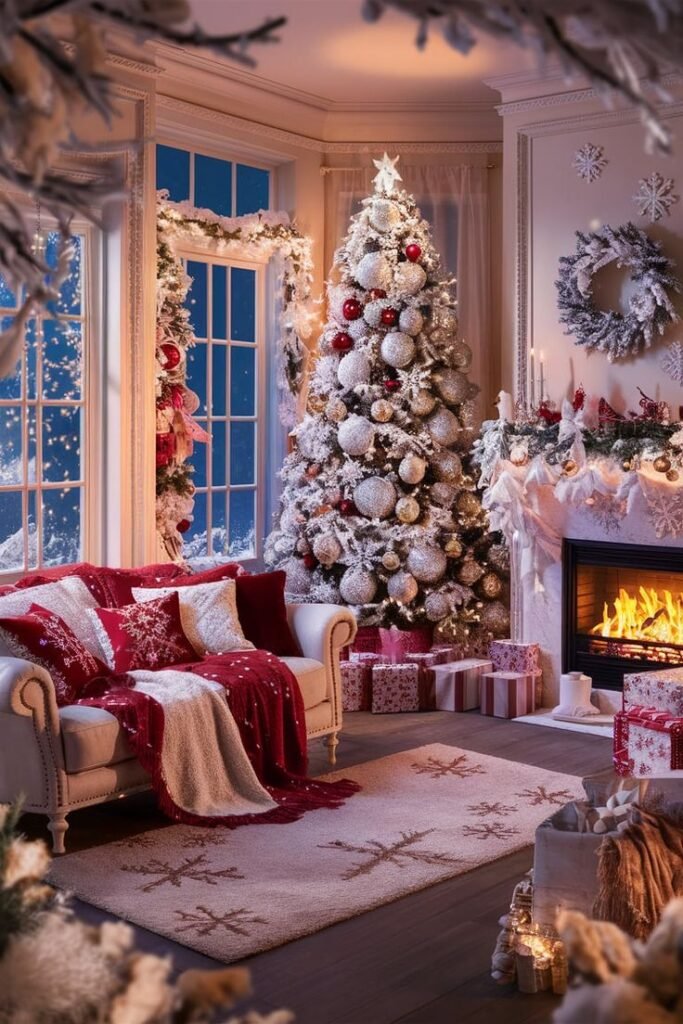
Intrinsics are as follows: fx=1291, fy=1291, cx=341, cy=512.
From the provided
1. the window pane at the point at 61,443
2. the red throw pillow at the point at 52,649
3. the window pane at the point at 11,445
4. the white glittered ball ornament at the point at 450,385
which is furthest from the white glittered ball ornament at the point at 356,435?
the red throw pillow at the point at 52,649

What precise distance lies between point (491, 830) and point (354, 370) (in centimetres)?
302

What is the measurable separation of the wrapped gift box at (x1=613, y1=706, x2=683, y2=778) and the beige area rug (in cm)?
27

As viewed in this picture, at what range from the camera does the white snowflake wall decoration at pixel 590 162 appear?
6.67 meters

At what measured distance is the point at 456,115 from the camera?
7570 mm

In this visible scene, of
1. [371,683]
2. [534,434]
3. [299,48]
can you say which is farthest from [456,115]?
[371,683]

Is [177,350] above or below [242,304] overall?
below

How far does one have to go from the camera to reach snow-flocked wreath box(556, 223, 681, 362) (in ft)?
20.9

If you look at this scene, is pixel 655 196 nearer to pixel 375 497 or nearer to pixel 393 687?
pixel 375 497

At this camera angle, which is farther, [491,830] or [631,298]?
[631,298]

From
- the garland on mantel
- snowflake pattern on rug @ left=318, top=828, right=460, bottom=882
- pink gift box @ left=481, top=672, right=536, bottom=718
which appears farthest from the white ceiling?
snowflake pattern on rug @ left=318, top=828, right=460, bottom=882

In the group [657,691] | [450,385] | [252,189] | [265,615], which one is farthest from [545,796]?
[252,189]

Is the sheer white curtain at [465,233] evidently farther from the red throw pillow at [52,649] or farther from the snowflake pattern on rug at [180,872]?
the snowflake pattern on rug at [180,872]

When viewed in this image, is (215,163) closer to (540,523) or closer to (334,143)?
(334,143)

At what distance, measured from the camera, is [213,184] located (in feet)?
23.4
